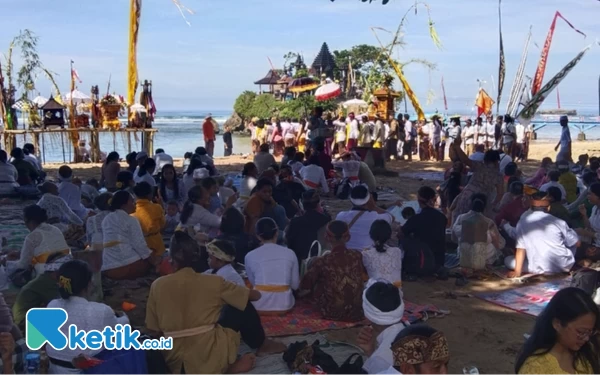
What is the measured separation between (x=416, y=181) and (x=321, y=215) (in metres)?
9.08

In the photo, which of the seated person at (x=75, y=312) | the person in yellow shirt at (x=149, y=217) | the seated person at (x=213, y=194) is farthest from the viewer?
the seated person at (x=213, y=194)

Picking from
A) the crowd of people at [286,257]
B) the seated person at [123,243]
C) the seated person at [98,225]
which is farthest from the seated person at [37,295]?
the seated person at [98,225]

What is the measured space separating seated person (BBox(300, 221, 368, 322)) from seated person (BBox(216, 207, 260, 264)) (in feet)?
3.30

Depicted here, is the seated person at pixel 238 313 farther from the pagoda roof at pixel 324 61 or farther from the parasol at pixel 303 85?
the pagoda roof at pixel 324 61

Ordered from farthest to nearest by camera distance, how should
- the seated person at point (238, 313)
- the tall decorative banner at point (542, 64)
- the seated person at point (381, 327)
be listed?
the tall decorative banner at point (542, 64) < the seated person at point (238, 313) < the seated person at point (381, 327)

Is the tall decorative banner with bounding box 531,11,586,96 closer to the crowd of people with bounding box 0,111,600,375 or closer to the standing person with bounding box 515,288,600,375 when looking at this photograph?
the crowd of people with bounding box 0,111,600,375

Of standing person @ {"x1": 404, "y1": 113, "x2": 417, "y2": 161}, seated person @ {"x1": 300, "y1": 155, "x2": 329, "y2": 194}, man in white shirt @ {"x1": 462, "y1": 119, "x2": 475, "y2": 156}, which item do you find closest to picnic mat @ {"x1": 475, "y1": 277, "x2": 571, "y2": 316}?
seated person @ {"x1": 300, "y1": 155, "x2": 329, "y2": 194}

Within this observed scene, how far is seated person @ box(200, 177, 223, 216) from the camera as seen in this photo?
7599 mm

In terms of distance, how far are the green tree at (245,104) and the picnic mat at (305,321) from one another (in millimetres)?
52242

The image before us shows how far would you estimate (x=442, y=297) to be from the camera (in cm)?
646

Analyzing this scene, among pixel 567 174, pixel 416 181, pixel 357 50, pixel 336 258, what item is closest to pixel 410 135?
pixel 416 181

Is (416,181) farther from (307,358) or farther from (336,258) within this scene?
(307,358)

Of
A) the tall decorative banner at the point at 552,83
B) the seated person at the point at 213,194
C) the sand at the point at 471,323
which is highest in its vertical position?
the tall decorative banner at the point at 552,83

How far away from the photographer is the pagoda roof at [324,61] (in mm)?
48375
